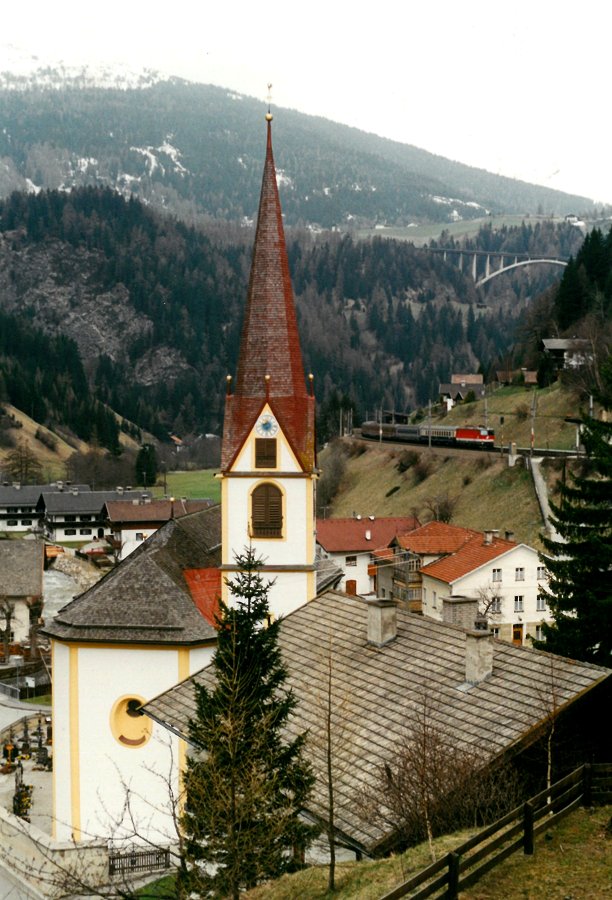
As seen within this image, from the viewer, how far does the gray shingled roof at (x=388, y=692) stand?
18797 mm

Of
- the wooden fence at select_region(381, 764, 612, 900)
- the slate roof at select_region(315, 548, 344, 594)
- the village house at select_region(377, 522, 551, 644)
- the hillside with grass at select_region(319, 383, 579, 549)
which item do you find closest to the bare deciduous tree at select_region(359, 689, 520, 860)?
the wooden fence at select_region(381, 764, 612, 900)

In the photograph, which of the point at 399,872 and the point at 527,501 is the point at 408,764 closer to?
the point at 399,872

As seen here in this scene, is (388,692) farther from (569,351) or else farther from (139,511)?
(569,351)

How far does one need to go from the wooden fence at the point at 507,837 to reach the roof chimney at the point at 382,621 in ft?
23.0

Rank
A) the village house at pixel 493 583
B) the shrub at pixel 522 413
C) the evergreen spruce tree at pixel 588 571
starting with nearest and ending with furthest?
the evergreen spruce tree at pixel 588 571
the village house at pixel 493 583
the shrub at pixel 522 413

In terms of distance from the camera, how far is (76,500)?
11038 centimetres

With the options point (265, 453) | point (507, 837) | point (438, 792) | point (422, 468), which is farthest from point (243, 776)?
point (422, 468)

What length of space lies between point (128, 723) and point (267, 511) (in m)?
6.97

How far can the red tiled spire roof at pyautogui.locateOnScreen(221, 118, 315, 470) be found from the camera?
3102cm

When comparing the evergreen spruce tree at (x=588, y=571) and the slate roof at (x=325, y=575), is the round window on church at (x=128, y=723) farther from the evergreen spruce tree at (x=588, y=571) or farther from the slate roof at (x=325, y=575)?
the evergreen spruce tree at (x=588, y=571)

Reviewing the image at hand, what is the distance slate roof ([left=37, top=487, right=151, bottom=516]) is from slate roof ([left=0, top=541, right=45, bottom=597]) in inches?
1226

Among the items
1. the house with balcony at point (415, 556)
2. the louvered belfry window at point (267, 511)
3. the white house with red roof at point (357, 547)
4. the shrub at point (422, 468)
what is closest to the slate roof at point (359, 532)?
the white house with red roof at point (357, 547)

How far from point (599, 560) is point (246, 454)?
10232 mm

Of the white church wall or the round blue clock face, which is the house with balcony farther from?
the white church wall
